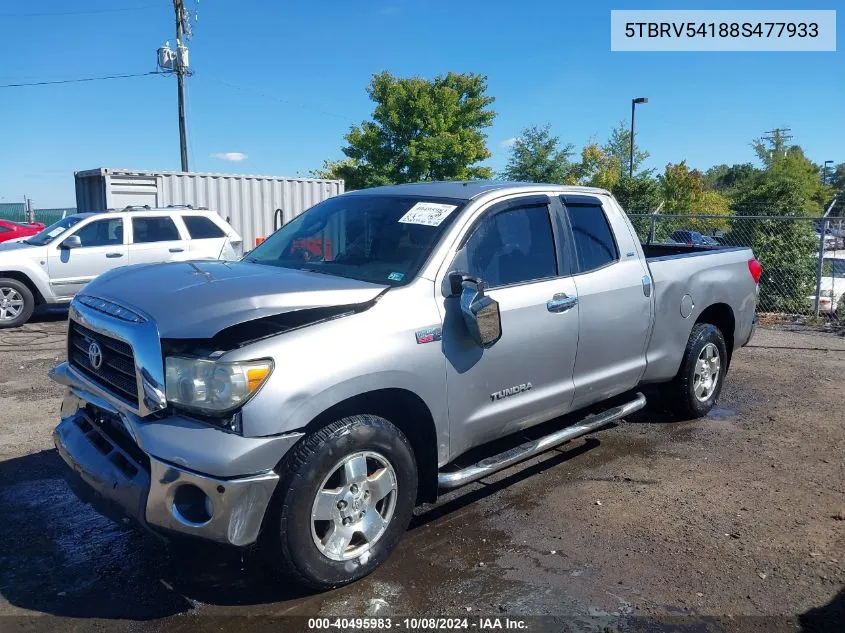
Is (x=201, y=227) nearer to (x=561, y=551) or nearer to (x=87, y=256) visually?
(x=87, y=256)

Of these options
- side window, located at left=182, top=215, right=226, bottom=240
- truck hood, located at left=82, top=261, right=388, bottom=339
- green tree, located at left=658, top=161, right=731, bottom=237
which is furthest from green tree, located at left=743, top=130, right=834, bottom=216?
truck hood, located at left=82, top=261, right=388, bottom=339

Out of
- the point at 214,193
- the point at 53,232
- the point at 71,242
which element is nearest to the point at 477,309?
the point at 71,242

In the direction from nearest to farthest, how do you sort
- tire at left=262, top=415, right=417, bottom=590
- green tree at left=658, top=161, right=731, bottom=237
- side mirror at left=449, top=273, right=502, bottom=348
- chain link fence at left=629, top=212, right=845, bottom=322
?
tire at left=262, top=415, right=417, bottom=590 < side mirror at left=449, top=273, right=502, bottom=348 < chain link fence at left=629, top=212, right=845, bottom=322 < green tree at left=658, top=161, right=731, bottom=237

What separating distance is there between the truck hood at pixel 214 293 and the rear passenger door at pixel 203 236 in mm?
8098

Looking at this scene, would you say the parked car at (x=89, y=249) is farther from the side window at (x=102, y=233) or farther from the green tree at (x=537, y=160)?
the green tree at (x=537, y=160)

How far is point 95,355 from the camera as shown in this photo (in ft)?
11.3

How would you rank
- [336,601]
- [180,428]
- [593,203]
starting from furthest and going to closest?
[593,203], [336,601], [180,428]

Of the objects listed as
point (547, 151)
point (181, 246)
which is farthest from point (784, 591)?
point (547, 151)

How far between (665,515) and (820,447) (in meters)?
2.06

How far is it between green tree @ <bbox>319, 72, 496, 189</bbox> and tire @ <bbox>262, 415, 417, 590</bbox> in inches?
896

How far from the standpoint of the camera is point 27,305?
10.6 metres

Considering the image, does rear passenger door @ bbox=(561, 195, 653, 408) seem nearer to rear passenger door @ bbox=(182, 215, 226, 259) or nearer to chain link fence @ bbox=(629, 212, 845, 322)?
chain link fence @ bbox=(629, 212, 845, 322)

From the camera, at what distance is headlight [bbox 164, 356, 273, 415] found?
289 cm

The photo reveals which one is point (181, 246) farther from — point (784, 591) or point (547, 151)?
point (547, 151)
